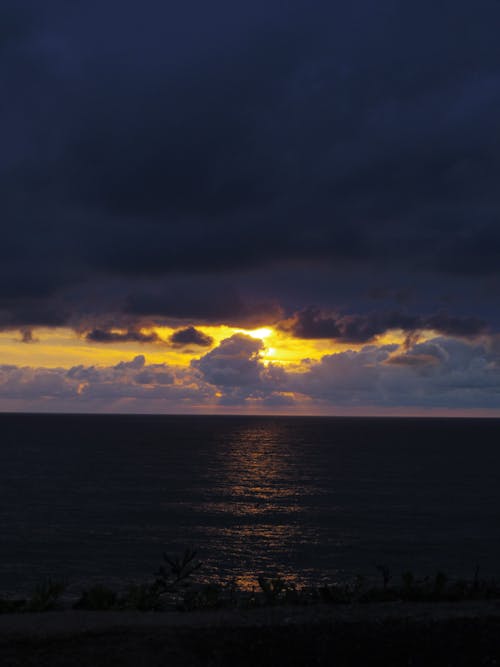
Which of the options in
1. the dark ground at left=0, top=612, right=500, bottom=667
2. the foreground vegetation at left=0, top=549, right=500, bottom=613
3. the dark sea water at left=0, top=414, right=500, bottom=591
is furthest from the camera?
the dark sea water at left=0, top=414, right=500, bottom=591

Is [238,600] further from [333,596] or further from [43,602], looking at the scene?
[43,602]

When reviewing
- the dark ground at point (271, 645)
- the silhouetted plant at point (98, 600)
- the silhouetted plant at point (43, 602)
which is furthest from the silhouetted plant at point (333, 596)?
the silhouetted plant at point (43, 602)

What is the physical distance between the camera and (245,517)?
206ft

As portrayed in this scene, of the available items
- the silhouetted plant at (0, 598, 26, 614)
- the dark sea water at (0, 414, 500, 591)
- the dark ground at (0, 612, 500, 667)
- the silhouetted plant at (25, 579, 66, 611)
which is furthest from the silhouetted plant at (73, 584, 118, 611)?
the dark sea water at (0, 414, 500, 591)

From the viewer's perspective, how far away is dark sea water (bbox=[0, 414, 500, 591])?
43.8 meters

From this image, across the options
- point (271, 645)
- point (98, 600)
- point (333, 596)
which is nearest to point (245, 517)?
point (333, 596)

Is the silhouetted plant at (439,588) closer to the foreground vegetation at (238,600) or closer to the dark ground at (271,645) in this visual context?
the foreground vegetation at (238,600)

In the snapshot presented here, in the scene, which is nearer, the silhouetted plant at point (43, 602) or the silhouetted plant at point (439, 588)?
the silhouetted plant at point (43, 602)

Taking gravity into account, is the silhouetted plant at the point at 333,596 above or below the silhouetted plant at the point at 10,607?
above

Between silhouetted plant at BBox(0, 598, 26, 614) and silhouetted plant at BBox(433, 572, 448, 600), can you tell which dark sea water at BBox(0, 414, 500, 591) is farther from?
silhouetted plant at BBox(433, 572, 448, 600)

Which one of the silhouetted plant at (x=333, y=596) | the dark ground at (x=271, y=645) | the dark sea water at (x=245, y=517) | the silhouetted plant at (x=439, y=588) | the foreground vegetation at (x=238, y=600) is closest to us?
the dark ground at (x=271, y=645)

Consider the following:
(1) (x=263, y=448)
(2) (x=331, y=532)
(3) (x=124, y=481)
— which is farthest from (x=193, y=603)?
(1) (x=263, y=448)

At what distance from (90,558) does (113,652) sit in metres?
35.0

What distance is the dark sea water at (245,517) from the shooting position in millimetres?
43781
